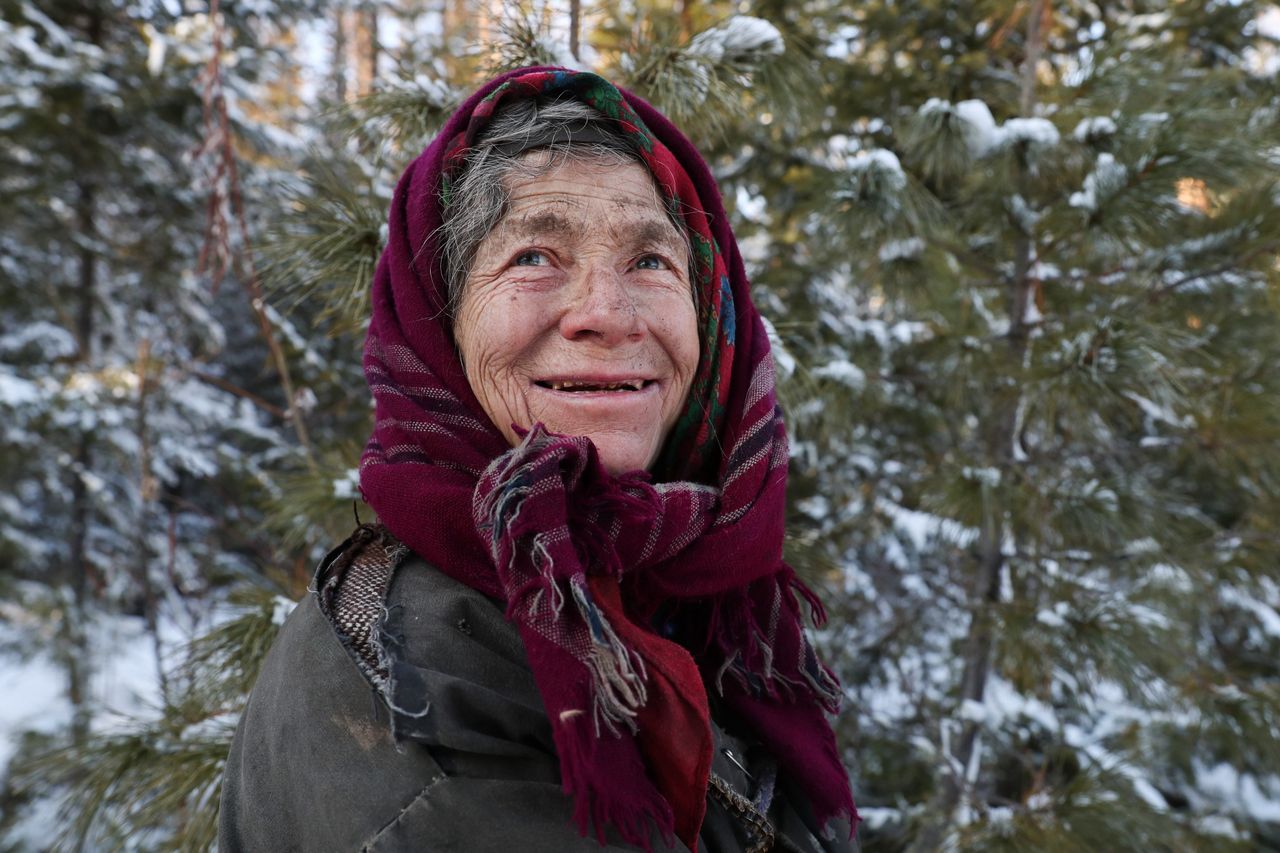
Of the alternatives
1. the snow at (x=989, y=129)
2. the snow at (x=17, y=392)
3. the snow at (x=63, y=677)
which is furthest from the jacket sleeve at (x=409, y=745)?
the snow at (x=17, y=392)

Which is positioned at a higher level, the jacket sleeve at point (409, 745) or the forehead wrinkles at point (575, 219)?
the forehead wrinkles at point (575, 219)

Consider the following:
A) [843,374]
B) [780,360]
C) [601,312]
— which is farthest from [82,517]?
[601,312]

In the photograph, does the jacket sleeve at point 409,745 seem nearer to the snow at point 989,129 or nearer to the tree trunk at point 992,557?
the tree trunk at point 992,557

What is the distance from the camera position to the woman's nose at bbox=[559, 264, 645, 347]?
1299 millimetres

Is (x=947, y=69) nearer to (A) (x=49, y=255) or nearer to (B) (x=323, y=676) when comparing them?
(B) (x=323, y=676)

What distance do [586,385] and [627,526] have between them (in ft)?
0.98

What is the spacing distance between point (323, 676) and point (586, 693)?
0.34 metres

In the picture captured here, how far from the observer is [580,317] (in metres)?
1.30

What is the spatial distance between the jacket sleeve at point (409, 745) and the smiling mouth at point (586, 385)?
1.18 feet

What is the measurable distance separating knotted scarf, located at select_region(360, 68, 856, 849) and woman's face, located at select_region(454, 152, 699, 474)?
7 cm

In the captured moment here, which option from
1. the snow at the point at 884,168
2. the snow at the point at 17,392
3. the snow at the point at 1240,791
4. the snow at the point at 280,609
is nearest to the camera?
the snow at the point at 280,609

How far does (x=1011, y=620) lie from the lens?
9.39 ft

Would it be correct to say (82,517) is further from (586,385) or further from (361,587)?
(586,385)

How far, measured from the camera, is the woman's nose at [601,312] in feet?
4.26
